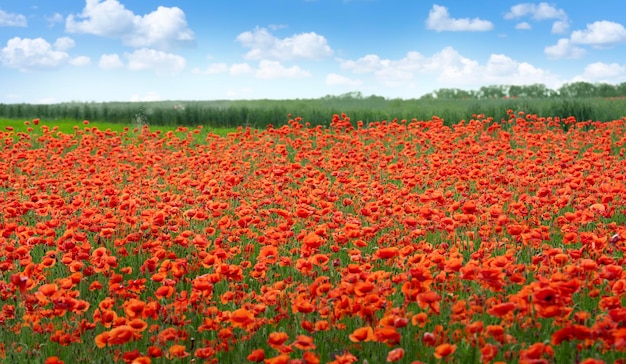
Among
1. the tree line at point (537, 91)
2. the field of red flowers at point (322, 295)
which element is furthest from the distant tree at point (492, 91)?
the field of red flowers at point (322, 295)

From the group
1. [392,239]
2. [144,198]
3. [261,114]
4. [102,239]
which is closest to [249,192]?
[144,198]

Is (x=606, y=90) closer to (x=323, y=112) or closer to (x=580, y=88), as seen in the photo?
(x=580, y=88)

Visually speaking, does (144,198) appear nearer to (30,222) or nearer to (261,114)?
(30,222)

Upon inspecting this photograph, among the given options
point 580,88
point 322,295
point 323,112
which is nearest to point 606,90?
point 580,88

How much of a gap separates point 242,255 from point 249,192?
2703 millimetres

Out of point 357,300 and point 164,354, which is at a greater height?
point 357,300

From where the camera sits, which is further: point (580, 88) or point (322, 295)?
point (580, 88)

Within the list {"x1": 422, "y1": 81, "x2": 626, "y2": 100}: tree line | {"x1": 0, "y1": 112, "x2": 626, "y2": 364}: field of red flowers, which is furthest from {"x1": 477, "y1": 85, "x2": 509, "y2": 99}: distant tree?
{"x1": 0, "y1": 112, "x2": 626, "y2": 364}: field of red flowers

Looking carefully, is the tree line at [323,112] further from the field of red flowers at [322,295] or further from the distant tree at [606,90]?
the field of red flowers at [322,295]

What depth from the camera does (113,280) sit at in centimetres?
407

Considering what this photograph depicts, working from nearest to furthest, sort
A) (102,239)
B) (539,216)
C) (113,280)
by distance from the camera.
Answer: (113,280)
(102,239)
(539,216)

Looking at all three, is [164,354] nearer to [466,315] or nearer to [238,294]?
[238,294]

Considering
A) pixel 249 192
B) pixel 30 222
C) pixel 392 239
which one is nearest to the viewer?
pixel 392 239

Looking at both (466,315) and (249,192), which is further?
(249,192)
